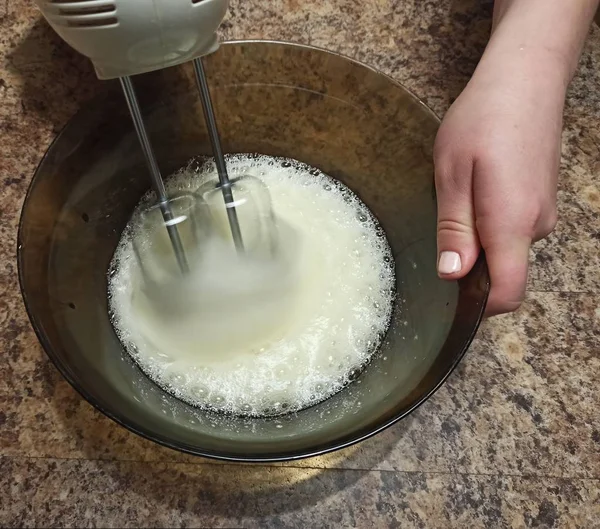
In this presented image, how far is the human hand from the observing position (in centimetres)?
48

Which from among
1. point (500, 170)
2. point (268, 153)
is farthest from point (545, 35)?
point (268, 153)

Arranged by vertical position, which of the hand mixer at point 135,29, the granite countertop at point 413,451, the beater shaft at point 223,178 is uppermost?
the hand mixer at point 135,29

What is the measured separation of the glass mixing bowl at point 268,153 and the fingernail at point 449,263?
2 centimetres

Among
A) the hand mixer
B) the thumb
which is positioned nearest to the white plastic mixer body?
the hand mixer

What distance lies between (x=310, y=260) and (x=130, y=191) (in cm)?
22

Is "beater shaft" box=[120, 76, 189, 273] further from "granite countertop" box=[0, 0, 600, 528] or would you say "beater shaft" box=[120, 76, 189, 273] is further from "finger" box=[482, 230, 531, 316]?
"finger" box=[482, 230, 531, 316]

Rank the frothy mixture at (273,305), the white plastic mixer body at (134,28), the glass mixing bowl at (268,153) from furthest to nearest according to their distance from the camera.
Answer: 1. the frothy mixture at (273,305)
2. the glass mixing bowl at (268,153)
3. the white plastic mixer body at (134,28)

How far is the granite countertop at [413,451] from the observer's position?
0.49 meters

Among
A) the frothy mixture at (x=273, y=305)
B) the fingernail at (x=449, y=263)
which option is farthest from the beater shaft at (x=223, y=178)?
the fingernail at (x=449, y=263)

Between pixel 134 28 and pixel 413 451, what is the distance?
414 millimetres

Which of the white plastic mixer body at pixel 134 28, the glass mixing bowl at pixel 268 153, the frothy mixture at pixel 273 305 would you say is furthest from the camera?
the frothy mixture at pixel 273 305

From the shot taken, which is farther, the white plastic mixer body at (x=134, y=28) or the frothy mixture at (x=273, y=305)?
the frothy mixture at (x=273, y=305)

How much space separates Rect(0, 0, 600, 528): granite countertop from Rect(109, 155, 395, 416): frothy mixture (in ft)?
0.24

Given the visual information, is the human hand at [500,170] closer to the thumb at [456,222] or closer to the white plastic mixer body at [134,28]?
the thumb at [456,222]
